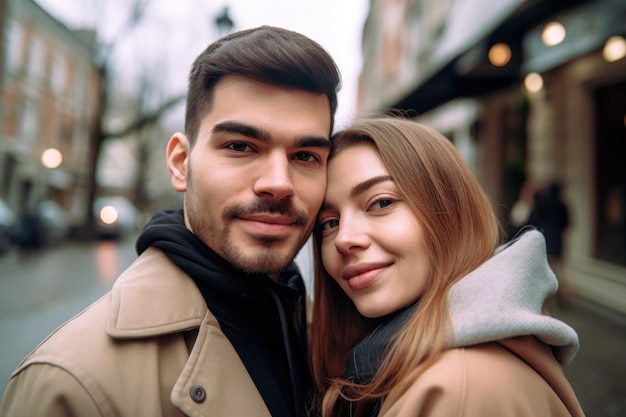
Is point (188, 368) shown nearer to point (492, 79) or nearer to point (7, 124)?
point (492, 79)

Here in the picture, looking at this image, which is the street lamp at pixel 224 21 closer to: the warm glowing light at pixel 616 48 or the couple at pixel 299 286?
the warm glowing light at pixel 616 48

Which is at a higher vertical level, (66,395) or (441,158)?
(441,158)

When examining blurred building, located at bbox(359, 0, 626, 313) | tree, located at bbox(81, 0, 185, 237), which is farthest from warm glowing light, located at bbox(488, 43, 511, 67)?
tree, located at bbox(81, 0, 185, 237)

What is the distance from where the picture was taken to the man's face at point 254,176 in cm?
177

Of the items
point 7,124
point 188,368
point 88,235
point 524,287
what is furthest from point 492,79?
point 7,124

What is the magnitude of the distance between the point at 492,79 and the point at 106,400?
7395 mm

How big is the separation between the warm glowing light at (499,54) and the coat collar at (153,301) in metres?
5.85

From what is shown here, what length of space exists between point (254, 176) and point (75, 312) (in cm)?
769

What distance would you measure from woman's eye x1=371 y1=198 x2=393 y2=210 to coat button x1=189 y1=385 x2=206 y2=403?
91cm

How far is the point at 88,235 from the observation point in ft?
74.3

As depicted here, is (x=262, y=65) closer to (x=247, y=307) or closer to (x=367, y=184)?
(x=367, y=184)

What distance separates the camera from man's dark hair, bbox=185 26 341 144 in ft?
6.00

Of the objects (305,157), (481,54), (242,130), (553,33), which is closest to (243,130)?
(242,130)

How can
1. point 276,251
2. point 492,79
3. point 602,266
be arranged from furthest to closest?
1. point 602,266
2. point 492,79
3. point 276,251
